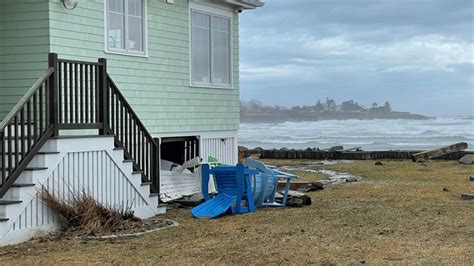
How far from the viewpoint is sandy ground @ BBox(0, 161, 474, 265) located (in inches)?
303

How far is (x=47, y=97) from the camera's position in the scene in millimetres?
9586

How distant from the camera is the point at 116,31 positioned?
12688mm

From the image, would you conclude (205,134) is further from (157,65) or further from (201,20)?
(201,20)

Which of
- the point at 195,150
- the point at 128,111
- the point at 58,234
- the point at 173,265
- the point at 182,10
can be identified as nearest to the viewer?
the point at 173,265

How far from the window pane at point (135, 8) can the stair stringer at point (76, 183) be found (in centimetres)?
340

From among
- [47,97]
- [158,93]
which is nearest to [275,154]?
[158,93]

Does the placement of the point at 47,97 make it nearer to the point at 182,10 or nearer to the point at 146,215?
the point at 146,215

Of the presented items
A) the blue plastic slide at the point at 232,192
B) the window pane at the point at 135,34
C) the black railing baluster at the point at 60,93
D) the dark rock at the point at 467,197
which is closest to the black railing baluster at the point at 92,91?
the black railing baluster at the point at 60,93

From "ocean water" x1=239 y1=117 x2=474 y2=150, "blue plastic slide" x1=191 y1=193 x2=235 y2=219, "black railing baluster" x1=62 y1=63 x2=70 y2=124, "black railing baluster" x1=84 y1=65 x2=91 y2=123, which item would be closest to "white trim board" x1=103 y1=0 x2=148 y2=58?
"black railing baluster" x1=84 y1=65 x2=91 y2=123

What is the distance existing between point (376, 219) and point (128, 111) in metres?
4.28

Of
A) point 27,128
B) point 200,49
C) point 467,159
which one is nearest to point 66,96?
point 27,128

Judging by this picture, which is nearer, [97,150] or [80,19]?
[97,150]

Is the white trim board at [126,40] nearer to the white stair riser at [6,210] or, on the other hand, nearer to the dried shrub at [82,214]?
the dried shrub at [82,214]

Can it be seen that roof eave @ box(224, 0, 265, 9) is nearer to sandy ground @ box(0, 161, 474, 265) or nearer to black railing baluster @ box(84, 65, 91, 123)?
sandy ground @ box(0, 161, 474, 265)
